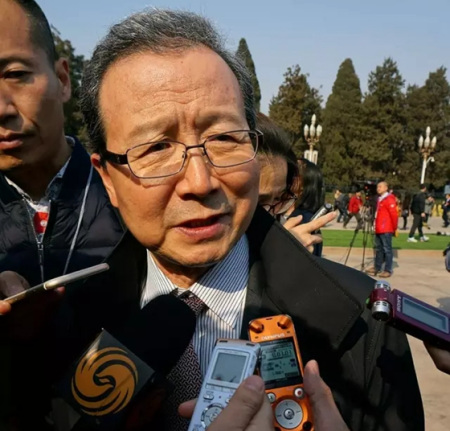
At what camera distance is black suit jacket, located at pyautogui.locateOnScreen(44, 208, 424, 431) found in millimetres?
1325

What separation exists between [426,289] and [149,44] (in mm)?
8490

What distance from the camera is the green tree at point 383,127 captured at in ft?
138

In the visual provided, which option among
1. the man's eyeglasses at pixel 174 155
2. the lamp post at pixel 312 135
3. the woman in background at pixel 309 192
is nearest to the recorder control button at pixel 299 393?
the man's eyeglasses at pixel 174 155

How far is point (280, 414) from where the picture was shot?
3.28 feet

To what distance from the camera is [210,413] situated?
0.90m

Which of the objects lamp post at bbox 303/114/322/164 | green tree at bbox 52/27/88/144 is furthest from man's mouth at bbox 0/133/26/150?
green tree at bbox 52/27/88/144

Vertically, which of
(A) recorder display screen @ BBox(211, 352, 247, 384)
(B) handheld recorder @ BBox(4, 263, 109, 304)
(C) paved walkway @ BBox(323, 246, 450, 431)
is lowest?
(C) paved walkway @ BBox(323, 246, 450, 431)

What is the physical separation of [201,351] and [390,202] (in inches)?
355

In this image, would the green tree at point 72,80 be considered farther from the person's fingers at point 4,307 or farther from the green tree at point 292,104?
the person's fingers at point 4,307

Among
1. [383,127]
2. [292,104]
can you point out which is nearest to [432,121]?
[383,127]

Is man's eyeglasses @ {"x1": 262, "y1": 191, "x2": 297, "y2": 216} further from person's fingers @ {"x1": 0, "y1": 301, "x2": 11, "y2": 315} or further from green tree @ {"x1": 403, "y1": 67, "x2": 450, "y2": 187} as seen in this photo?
green tree @ {"x1": 403, "y1": 67, "x2": 450, "y2": 187}

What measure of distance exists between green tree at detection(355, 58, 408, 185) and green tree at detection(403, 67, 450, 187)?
3.89 feet

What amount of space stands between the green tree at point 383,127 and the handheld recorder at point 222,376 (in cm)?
4312

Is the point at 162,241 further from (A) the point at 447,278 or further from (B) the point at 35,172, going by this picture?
(A) the point at 447,278
